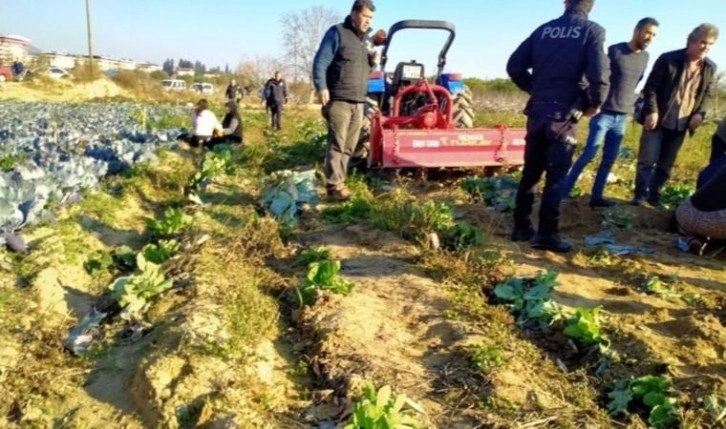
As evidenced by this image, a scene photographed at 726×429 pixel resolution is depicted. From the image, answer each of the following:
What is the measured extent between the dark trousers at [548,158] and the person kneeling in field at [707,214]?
2.82 ft

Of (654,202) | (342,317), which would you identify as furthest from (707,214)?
(342,317)

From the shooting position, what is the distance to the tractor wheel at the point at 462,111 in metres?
8.34

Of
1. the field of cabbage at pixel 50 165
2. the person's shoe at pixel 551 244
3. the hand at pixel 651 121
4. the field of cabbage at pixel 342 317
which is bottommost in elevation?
the field of cabbage at pixel 342 317

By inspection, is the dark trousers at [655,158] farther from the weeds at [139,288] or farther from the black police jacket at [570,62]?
the weeds at [139,288]

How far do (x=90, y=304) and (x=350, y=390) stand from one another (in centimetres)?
201

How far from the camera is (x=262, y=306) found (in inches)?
136

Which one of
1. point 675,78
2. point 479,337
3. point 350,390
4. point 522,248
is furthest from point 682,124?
point 350,390

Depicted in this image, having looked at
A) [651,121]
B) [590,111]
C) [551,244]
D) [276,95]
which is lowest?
[551,244]

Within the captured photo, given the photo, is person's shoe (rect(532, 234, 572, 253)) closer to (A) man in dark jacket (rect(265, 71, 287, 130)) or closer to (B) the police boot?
(B) the police boot

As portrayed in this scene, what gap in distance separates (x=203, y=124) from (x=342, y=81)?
15.9 ft

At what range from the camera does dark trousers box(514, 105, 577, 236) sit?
4297 mm

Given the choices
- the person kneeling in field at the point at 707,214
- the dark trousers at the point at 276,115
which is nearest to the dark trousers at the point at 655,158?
the person kneeling in field at the point at 707,214

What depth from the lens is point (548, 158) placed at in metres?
4.37

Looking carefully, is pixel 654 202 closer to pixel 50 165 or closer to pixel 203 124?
pixel 50 165
